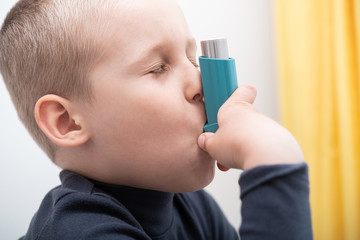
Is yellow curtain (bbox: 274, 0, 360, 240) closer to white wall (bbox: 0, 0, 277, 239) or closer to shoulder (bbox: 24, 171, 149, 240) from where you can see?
white wall (bbox: 0, 0, 277, 239)

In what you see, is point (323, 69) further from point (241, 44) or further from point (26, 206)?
point (26, 206)

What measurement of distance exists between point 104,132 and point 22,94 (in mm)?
194

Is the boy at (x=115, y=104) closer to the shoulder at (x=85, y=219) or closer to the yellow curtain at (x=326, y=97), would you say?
the shoulder at (x=85, y=219)

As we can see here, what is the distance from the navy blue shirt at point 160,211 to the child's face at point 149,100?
0.07 meters

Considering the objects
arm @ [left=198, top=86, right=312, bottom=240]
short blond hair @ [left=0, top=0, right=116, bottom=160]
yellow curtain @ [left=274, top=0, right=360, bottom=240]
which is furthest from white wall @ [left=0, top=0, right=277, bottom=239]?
arm @ [left=198, top=86, right=312, bottom=240]

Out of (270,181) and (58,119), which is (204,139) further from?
(58,119)

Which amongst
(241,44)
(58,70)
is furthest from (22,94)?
(241,44)

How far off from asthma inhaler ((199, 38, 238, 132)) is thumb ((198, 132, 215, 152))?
2cm

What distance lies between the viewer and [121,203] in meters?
0.67

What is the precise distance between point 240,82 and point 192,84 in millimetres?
815

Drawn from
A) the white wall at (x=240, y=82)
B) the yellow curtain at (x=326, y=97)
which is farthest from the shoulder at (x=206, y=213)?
the yellow curtain at (x=326, y=97)

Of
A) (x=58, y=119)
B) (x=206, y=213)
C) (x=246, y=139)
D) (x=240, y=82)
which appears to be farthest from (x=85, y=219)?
(x=240, y=82)

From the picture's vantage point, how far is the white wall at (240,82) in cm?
97

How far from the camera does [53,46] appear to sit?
0.60 meters
